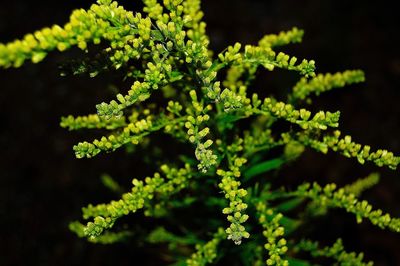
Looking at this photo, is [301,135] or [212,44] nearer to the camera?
[301,135]

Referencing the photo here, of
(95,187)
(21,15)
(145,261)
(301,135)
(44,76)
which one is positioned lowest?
(301,135)

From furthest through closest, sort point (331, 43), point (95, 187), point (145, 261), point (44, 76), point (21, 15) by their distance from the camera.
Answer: point (21, 15)
point (44, 76)
point (331, 43)
point (95, 187)
point (145, 261)

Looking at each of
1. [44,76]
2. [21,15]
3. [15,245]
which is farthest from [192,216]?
[21,15]

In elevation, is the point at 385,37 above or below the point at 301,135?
above

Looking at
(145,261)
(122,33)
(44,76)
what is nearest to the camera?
(122,33)

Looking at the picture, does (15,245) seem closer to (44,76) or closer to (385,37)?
(44,76)

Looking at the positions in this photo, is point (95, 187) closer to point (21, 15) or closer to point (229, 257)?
point (229, 257)
